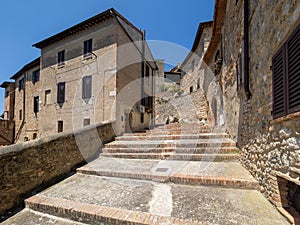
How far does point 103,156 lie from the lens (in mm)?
6391

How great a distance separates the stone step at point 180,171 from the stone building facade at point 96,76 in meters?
3.50

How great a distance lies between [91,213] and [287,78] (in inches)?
147

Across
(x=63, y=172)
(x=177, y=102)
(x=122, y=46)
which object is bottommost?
(x=63, y=172)

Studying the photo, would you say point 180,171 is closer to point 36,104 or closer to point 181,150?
point 181,150

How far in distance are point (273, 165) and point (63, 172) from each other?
5.18 m

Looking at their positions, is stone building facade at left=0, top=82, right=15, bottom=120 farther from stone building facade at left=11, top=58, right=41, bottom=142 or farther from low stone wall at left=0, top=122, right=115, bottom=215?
low stone wall at left=0, top=122, right=115, bottom=215

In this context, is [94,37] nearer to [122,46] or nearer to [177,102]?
[122,46]

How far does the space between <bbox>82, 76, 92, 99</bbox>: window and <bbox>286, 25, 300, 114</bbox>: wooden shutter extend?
949 cm

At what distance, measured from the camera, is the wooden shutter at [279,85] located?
7.91ft

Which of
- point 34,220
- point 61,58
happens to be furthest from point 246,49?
point 61,58

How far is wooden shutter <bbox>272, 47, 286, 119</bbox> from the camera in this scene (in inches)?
95.0

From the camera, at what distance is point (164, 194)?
3.33 metres

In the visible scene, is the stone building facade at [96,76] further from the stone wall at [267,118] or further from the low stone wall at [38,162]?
the stone wall at [267,118]

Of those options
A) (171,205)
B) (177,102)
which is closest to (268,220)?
(171,205)
